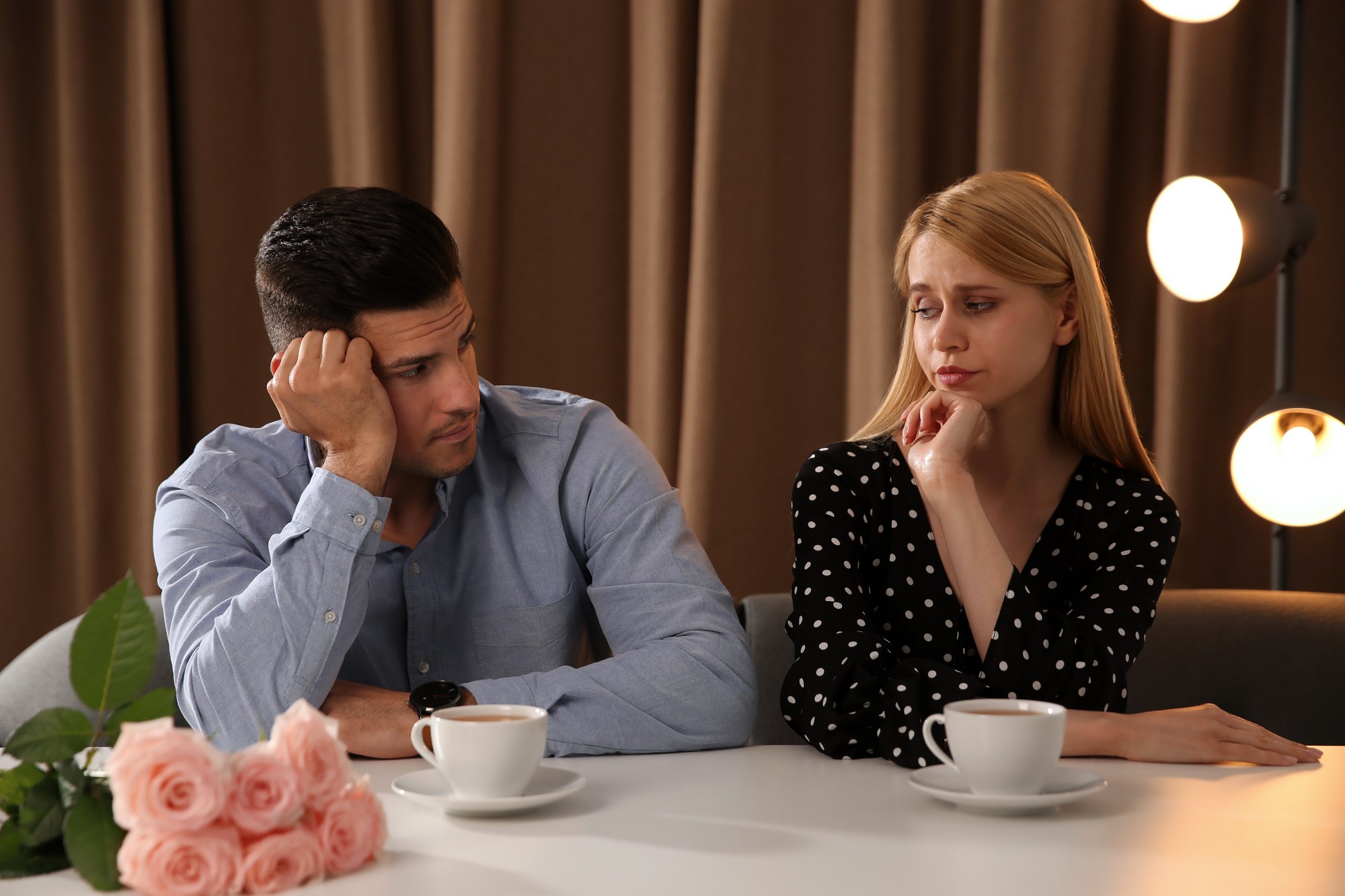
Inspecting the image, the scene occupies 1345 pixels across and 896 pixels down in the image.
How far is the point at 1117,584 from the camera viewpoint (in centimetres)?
136

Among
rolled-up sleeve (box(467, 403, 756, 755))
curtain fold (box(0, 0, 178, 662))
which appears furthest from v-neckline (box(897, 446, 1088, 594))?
curtain fold (box(0, 0, 178, 662))

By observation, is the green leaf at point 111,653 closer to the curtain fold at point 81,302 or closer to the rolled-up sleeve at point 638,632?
the rolled-up sleeve at point 638,632

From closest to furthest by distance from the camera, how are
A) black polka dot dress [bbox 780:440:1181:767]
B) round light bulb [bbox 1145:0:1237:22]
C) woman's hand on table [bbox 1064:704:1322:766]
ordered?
woman's hand on table [bbox 1064:704:1322:766], black polka dot dress [bbox 780:440:1181:767], round light bulb [bbox 1145:0:1237:22]

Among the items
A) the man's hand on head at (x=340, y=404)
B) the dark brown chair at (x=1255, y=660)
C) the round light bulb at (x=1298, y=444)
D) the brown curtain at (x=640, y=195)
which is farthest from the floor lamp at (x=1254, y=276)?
the man's hand on head at (x=340, y=404)

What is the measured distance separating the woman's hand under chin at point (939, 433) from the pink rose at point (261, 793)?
0.89m

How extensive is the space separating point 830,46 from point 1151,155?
1.98ft

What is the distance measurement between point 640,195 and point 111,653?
1.71m

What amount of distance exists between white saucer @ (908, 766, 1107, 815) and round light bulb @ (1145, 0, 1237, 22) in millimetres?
1279

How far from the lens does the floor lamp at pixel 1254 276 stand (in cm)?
170

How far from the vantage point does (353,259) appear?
51.9 inches

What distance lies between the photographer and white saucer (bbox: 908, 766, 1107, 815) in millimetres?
810

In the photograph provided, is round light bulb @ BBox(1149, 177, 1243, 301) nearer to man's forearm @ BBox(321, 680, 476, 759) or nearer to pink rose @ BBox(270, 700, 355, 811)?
man's forearm @ BBox(321, 680, 476, 759)

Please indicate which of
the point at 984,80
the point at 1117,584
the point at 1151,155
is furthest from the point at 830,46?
the point at 1117,584

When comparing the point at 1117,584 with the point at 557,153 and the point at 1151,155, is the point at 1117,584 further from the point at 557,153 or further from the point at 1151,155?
the point at 557,153
